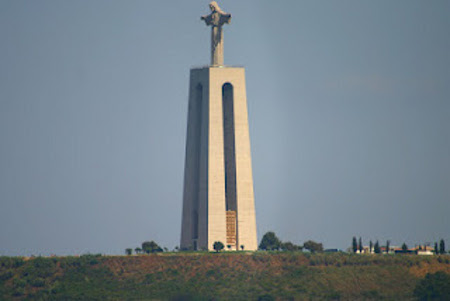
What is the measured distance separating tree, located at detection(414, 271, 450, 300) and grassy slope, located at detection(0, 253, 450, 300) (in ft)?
3.37

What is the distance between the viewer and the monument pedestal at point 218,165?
398 feet

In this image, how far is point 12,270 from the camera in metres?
107

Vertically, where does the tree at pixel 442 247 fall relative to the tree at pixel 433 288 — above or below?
above

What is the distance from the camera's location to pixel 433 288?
335 feet

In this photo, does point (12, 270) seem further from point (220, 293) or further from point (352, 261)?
point (352, 261)

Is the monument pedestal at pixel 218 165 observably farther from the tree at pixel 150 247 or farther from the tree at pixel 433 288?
the tree at pixel 433 288

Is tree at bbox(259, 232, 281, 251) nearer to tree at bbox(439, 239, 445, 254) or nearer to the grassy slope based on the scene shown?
the grassy slope

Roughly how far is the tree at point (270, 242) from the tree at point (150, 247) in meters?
12.2

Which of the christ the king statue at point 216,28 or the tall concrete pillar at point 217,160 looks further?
the christ the king statue at point 216,28

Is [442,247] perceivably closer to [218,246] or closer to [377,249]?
[377,249]

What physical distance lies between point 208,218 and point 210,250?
11.9ft

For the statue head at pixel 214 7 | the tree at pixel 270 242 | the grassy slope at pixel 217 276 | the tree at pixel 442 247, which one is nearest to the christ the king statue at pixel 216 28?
the statue head at pixel 214 7

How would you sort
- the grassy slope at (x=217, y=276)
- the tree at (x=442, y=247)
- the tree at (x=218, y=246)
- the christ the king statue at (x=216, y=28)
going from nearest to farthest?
the grassy slope at (x=217, y=276)
the tree at (x=442, y=247)
the tree at (x=218, y=246)
the christ the king statue at (x=216, y=28)

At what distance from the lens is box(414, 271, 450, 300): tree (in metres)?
101
